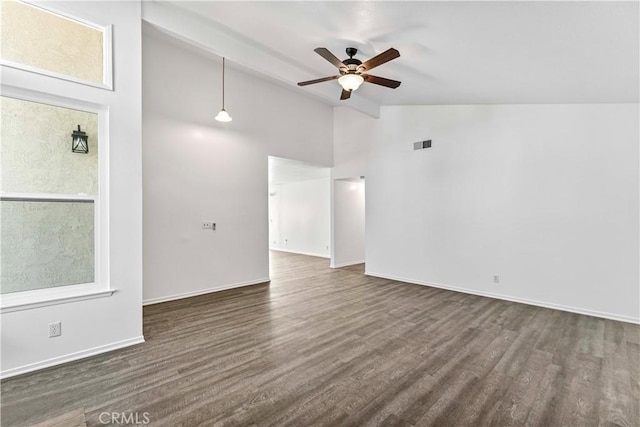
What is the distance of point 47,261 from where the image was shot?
2643 mm

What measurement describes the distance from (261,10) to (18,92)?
2.26 meters

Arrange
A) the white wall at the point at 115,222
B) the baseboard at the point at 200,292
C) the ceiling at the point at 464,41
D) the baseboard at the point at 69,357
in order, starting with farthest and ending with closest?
the baseboard at the point at 200,292 → the white wall at the point at 115,222 → the baseboard at the point at 69,357 → the ceiling at the point at 464,41

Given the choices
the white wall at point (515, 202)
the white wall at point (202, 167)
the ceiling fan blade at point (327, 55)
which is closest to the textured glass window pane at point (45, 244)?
the white wall at point (202, 167)

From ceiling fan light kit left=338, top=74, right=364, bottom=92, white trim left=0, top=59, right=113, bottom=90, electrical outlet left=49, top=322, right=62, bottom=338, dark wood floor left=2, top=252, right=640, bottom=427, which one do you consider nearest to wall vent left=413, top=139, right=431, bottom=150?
ceiling fan light kit left=338, top=74, right=364, bottom=92

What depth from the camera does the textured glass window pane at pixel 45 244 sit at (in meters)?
2.47

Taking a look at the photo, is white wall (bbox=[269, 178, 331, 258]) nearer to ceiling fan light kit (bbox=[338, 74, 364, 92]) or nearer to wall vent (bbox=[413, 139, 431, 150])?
wall vent (bbox=[413, 139, 431, 150])

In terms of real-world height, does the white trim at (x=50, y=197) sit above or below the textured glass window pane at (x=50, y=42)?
below

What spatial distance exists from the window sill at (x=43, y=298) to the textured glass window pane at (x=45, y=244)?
88 mm

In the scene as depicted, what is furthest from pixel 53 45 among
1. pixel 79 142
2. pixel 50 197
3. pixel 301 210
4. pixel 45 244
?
pixel 301 210

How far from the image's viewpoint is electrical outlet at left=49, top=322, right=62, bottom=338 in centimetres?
255

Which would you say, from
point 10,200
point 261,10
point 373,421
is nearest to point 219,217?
point 10,200

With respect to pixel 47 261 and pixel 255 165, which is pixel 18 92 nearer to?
pixel 47 261

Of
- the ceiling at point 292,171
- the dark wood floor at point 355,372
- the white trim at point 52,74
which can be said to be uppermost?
the white trim at point 52,74

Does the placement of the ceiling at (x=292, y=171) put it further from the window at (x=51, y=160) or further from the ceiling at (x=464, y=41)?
the window at (x=51, y=160)
